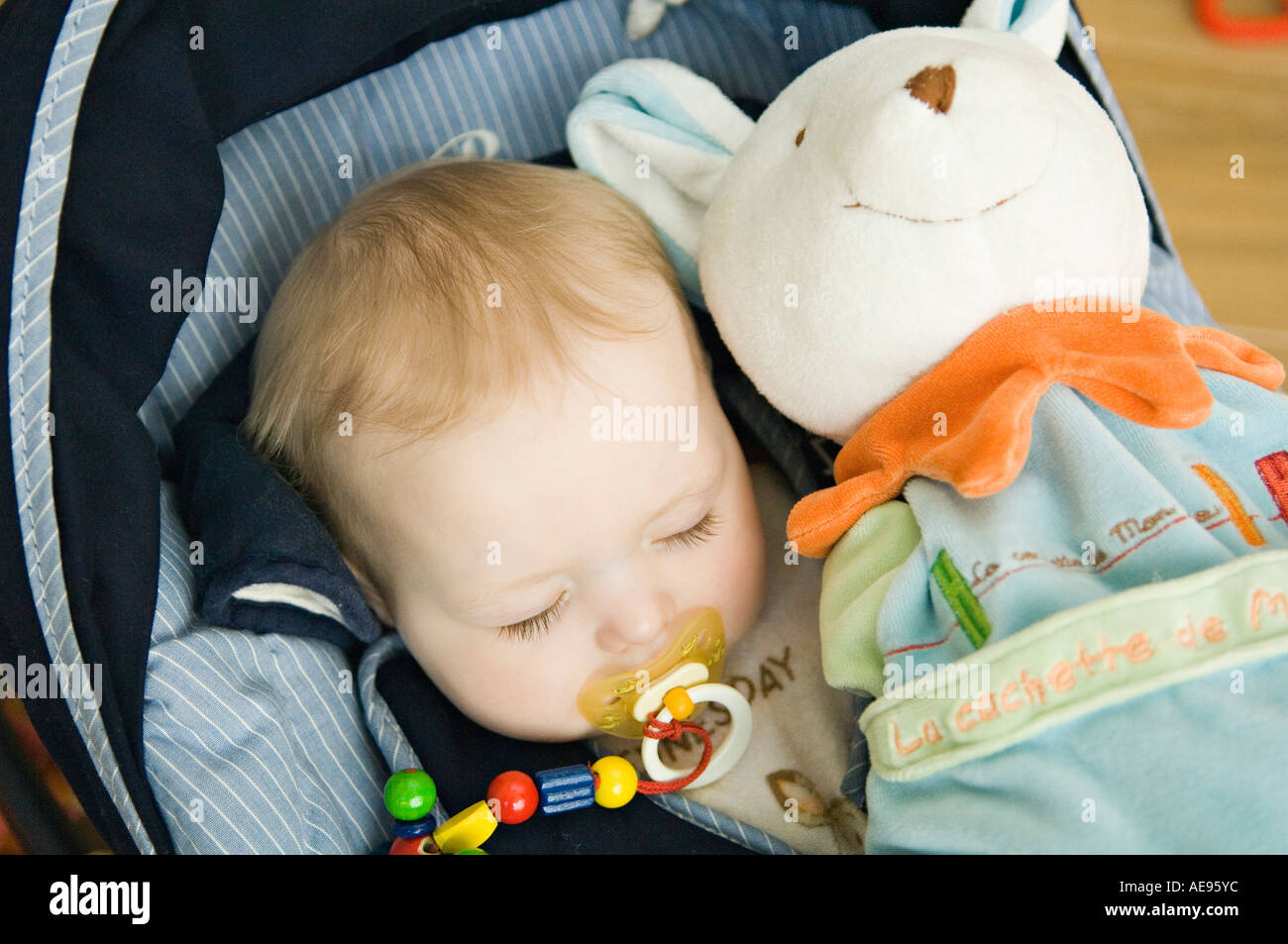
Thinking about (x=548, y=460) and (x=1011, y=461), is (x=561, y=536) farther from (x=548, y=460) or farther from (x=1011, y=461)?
(x=1011, y=461)

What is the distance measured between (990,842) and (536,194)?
515 mm

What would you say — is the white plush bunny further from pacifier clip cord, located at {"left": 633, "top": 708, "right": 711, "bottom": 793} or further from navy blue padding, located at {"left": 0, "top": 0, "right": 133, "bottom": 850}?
navy blue padding, located at {"left": 0, "top": 0, "right": 133, "bottom": 850}

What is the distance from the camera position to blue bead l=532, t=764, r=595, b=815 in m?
0.75

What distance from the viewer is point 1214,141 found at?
1.40 meters

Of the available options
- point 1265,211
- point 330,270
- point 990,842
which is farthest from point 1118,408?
point 1265,211

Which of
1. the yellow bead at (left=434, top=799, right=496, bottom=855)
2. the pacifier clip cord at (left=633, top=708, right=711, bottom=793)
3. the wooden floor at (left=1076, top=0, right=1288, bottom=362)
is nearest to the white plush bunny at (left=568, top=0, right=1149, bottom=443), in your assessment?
the pacifier clip cord at (left=633, top=708, right=711, bottom=793)

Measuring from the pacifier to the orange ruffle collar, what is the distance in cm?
12

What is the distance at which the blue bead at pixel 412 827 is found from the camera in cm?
73

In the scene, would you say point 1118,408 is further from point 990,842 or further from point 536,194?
point 536,194

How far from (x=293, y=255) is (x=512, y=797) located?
46cm

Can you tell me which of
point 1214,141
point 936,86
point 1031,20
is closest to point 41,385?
point 936,86

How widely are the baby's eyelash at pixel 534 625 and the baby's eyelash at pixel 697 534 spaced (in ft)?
0.27
